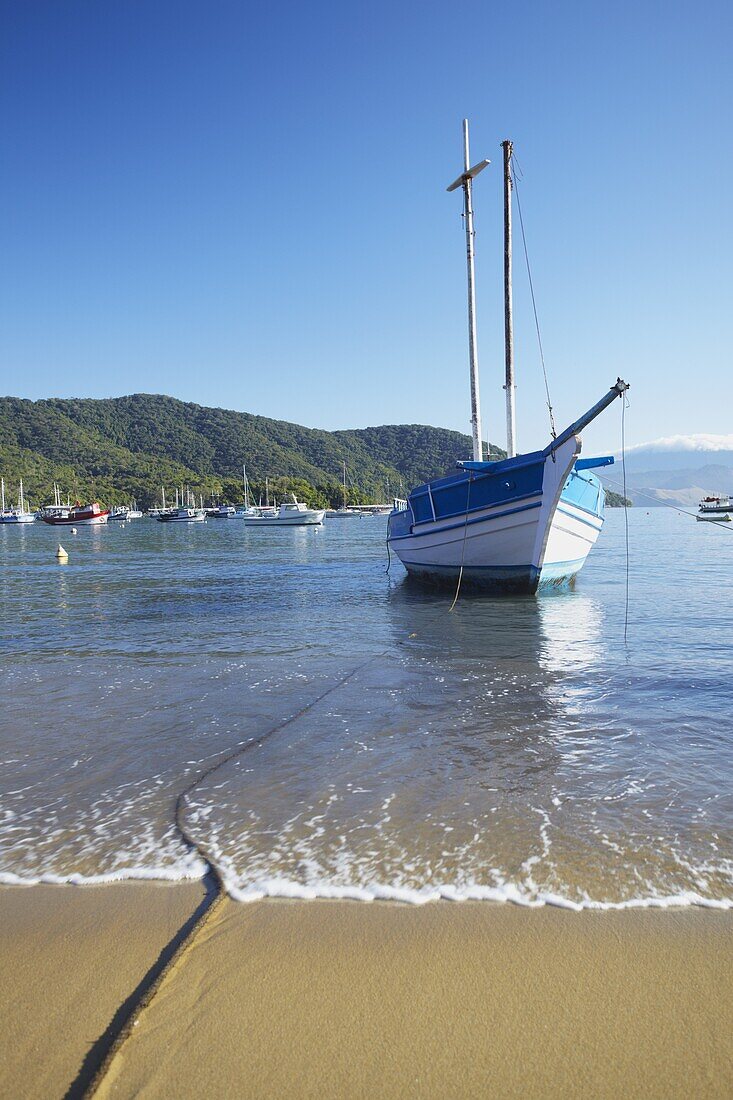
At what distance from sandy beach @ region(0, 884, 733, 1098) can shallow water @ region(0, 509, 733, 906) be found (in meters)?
0.29

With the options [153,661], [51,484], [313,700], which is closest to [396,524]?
[153,661]

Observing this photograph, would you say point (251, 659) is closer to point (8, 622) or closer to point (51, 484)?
point (8, 622)

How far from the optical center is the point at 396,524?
868 inches

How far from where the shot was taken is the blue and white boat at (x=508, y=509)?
14.9 meters

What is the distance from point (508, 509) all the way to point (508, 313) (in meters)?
7.22

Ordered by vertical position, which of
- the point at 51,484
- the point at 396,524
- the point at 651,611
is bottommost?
the point at 651,611

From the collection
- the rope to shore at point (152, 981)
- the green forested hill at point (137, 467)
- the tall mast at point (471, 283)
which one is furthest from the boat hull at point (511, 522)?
the green forested hill at point (137, 467)

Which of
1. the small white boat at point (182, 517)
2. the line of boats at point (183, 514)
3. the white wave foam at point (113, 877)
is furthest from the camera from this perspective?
the small white boat at point (182, 517)

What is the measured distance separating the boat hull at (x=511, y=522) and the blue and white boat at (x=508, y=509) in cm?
2

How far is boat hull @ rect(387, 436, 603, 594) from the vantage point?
15.0m

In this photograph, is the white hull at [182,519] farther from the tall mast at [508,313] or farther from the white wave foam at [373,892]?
the white wave foam at [373,892]

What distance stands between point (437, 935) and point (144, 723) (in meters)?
4.30

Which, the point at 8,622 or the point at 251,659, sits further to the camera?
the point at 8,622

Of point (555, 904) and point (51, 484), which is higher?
point (51, 484)
